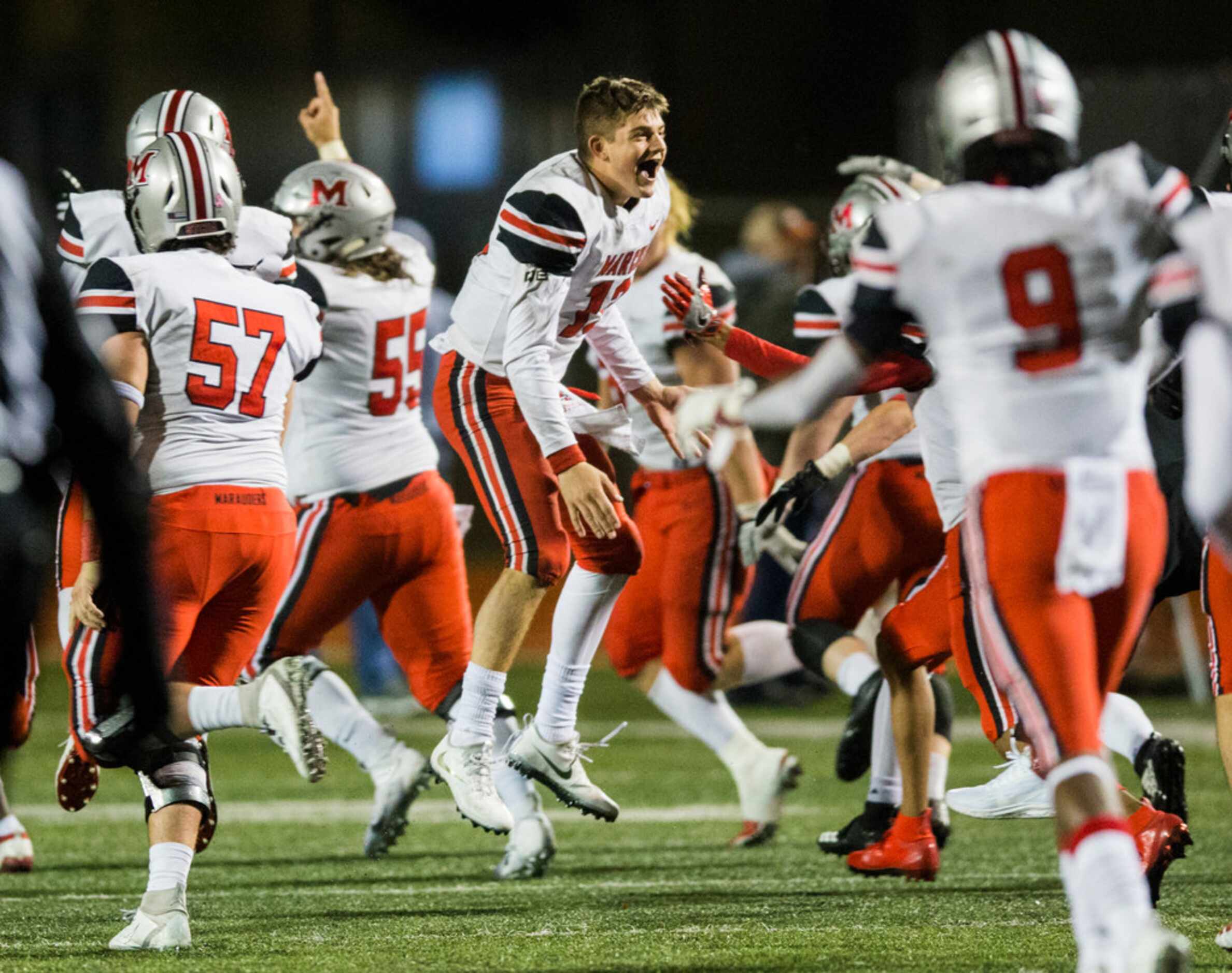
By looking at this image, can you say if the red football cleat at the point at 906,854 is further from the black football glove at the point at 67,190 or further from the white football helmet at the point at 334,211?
the black football glove at the point at 67,190

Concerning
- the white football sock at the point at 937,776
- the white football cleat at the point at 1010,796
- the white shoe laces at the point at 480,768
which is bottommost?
the white football sock at the point at 937,776

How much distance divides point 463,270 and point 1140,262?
12.8 m

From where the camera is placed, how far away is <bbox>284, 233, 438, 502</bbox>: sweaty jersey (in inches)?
226

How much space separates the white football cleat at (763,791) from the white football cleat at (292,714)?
7.20 ft

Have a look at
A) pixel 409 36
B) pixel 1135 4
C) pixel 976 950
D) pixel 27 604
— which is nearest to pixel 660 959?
pixel 976 950

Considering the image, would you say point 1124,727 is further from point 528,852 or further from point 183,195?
point 183,195

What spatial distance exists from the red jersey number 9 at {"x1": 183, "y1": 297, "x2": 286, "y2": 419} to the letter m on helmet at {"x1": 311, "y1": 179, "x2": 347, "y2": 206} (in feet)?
4.35

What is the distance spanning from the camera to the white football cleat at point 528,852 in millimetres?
5430

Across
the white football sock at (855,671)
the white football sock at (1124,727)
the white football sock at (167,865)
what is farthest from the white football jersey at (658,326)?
the white football sock at (167,865)

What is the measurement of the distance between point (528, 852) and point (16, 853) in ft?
4.92

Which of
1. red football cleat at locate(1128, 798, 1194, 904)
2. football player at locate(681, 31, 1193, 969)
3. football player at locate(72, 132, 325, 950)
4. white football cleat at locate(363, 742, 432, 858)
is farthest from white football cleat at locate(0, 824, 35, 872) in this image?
football player at locate(681, 31, 1193, 969)

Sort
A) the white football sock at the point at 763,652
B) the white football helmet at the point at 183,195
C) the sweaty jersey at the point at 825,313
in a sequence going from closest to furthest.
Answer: the white football helmet at the point at 183,195
the sweaty jersey at the point at 825,313
the white football sock at the point at 763,652

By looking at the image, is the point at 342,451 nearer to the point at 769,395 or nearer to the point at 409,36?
the point at 769,395

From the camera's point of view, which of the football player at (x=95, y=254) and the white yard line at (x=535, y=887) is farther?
the white yard line at (x=535, y=887)
